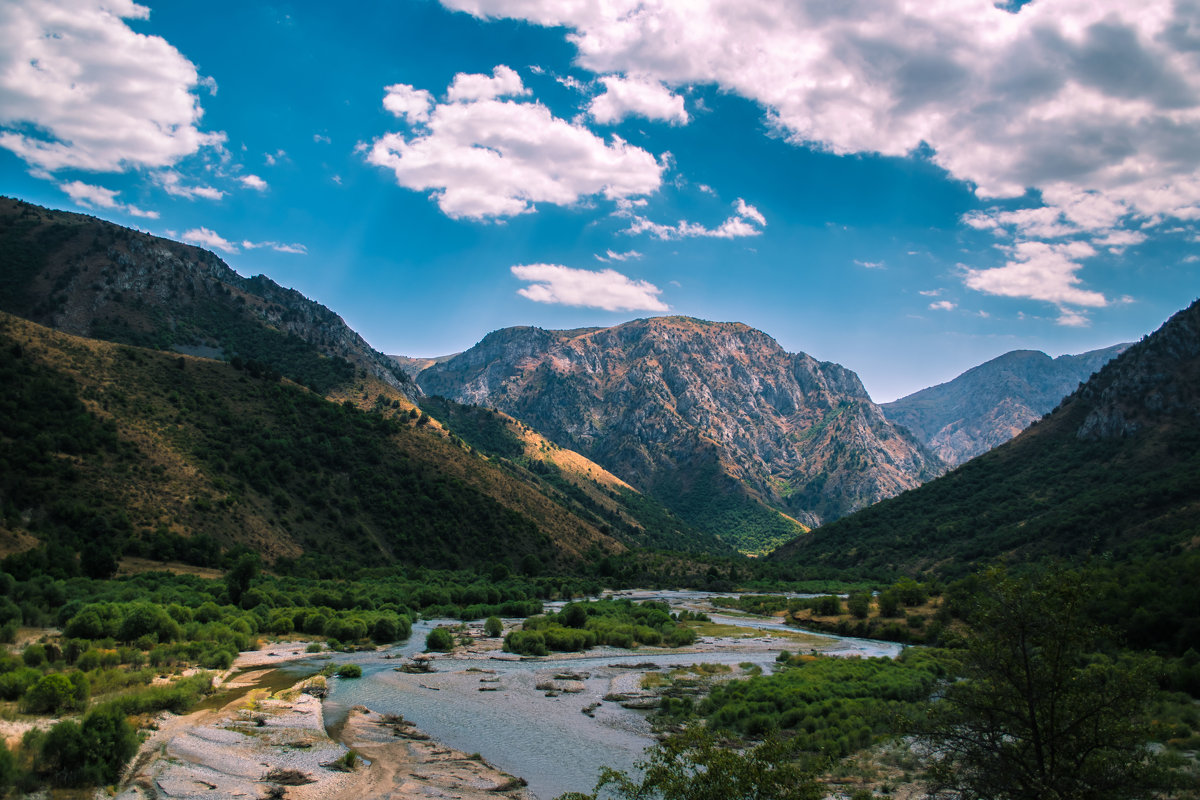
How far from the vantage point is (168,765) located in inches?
843

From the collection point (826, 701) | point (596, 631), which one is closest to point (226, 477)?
point (596, 631)

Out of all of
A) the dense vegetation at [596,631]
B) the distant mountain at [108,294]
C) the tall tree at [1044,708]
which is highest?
the distant mountain at [108,294]

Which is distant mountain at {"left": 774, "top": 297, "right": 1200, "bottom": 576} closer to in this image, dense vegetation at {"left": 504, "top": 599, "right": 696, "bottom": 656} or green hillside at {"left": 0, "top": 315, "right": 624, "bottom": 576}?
dense vegetation at {"left": 504, "top": 599, "right": 696, "bottom": 656}

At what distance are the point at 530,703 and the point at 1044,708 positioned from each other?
2774 cm

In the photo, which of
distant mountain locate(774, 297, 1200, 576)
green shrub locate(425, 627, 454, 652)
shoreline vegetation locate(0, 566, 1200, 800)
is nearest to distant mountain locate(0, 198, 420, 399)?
shoreline vegetation locate(0, 566, 1200, 800)

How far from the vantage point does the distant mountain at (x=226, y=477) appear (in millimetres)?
70625

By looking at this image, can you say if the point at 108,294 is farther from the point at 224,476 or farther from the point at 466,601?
the point at 466,601

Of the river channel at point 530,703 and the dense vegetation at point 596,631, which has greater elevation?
the river channel at point 530,703

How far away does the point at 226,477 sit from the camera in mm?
93125

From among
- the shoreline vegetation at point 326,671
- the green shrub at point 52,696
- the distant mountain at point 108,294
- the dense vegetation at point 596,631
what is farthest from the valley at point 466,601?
the distant mountain at point 108,294

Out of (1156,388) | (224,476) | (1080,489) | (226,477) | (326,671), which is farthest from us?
(1156,388)

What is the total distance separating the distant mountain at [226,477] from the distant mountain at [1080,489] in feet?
240

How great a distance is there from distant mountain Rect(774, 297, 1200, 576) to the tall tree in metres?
75.7

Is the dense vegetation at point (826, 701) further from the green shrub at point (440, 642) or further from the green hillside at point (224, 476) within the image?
the green hillside at point (224, 476)
